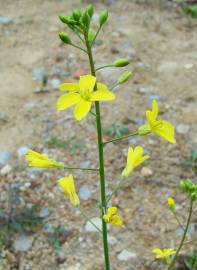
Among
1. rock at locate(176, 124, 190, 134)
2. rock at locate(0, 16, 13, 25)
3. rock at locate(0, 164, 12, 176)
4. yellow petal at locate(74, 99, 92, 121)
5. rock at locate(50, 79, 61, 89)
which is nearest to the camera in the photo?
yellow petal at locate(74, 99, 92, 121)

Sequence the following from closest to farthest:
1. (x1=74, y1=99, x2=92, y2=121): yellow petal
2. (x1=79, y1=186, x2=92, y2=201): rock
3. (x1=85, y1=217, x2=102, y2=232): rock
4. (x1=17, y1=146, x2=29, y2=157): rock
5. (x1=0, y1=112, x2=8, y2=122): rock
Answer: (x1=74, y1=99, x2=92, y2=121): yellow petal → (x1=85, y1=217, x2=102, y2=232): rock → (x1=79, y1=186, x2=92, y2=201): rock → (x1=17, y1=146, x2=29, y2=157): rock → (x1=0, y1=112, x2=8, y2=122): rock

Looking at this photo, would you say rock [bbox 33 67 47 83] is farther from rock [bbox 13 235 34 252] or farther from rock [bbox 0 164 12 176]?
rock [bbox 13 235 34 252]

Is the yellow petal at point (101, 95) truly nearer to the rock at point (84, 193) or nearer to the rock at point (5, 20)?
the rock at point (84, 193)

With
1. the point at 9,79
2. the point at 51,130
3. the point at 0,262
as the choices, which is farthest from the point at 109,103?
the point at 0,262

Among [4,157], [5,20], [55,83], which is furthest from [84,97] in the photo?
[5,20]

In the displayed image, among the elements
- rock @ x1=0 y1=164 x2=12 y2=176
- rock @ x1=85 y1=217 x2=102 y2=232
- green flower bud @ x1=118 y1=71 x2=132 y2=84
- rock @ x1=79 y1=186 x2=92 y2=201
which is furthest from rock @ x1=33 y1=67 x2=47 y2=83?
green flower bud @ x1=118 y1=71 x2=132 y2=84

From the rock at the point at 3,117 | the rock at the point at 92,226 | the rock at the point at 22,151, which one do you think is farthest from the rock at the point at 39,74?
the rock at the point at 92,226
